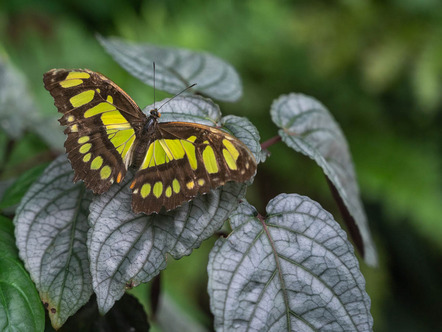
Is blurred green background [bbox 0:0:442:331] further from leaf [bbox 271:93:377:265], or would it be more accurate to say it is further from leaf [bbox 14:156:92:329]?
leaf [bbox 14:156:92:329]

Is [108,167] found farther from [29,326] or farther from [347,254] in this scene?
[347,254]

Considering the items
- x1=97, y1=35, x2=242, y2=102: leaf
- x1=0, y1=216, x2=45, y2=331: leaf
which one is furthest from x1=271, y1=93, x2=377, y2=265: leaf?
x1=0, y1=216, x2=45, y2=331: leaf

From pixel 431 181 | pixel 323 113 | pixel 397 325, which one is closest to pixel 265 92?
pixel 431 181

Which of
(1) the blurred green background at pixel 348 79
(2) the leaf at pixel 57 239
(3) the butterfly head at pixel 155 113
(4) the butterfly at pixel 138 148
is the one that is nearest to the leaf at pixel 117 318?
(2) the leaf at pixel 57 239

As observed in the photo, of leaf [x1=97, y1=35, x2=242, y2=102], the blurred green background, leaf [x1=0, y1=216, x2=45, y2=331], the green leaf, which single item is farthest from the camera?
the blurred green background

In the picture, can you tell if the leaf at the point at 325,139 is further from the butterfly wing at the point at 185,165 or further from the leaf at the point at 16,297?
the leaf at the point at 16,297

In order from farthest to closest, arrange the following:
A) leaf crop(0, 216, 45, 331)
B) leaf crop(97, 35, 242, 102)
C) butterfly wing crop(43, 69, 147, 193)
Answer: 1. leaf crop(97, 35, 242, 102)
2. butterfly wing crop(43, 69, 147, 193)
3. leaf crop(0, 216, 45, 331)
